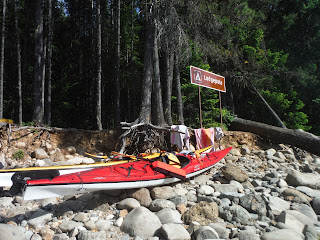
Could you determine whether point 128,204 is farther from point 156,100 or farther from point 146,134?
point 156,100

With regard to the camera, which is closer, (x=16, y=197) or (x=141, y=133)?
(x=16, y=197)

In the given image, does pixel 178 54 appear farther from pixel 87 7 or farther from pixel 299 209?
pixel 87 7

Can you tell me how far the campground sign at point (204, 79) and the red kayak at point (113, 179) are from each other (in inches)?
126

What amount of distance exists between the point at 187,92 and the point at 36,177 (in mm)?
9171

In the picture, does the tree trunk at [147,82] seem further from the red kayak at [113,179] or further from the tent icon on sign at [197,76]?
the red kayak at [113,179]

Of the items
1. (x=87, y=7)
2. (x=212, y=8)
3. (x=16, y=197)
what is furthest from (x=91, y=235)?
(x=87, y=7)

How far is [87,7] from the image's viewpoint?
17.5m

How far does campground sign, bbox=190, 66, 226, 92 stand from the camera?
26.6ft

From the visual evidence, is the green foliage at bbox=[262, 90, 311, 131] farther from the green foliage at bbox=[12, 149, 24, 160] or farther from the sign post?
the green foliage at bbox=[12, 149, 24, 160]

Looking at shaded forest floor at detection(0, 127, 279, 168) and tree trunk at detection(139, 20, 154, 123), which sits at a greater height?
tree trunk at detection(139, 20, 154, 123)

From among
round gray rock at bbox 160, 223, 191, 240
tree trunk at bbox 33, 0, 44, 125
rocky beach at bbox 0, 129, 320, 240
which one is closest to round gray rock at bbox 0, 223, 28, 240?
rocky beach at bbox 0, 129, 320, 240

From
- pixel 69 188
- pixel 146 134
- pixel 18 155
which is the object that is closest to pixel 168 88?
pixel 146 134

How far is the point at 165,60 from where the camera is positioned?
10312 mm

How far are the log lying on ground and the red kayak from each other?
5.70 m
